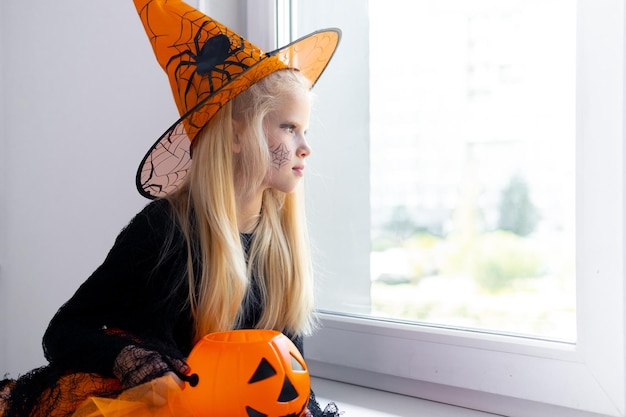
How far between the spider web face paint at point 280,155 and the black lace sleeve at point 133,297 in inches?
7.4

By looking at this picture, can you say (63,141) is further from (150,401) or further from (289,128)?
(150,401)

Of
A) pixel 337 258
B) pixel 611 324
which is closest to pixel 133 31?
pixel 337 258

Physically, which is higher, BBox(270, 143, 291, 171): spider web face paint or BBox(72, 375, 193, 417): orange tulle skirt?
BBox(270, 143, 291, 171): spider web face paint

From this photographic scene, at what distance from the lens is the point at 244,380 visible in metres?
0.73

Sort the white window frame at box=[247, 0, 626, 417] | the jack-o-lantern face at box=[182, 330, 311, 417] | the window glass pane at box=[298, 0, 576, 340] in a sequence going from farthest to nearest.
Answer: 1. the window glass pane at box=[298, 0, 576, 340]
2. the white window frame at box=[247, 0, 626, 417]
3. the jack-o-lantern face at box=[182, 330, 311, 417]

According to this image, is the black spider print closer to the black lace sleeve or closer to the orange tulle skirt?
the black lace sleeve

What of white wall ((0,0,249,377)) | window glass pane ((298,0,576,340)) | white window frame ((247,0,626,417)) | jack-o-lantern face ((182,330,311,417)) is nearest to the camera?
jack-o-lantern face ((182,330,311,417))

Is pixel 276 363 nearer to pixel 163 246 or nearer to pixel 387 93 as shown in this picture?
pixel 163 246

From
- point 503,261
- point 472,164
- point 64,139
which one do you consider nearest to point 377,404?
point 503,261

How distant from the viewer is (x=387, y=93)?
1175 millimetres

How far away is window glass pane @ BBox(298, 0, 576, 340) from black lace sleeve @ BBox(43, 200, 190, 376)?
0.42 m

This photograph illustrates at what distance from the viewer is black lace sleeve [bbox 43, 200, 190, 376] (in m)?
0.93

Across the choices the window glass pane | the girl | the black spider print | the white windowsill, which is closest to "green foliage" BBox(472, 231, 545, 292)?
the window glass pane

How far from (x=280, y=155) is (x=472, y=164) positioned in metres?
0.33
